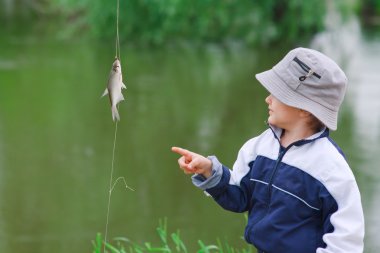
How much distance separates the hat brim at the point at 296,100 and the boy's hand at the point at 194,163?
0.95 ft

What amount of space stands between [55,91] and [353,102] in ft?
13.1

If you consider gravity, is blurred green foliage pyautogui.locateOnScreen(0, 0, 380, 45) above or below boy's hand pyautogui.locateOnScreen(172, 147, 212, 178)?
below

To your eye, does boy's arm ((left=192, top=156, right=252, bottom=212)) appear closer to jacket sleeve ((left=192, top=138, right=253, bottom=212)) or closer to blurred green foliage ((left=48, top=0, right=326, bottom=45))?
jacket sleeve ((left=192, top=138, right=253, bottom=212))

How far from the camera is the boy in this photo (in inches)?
89.7

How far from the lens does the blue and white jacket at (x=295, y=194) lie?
89.3 inches

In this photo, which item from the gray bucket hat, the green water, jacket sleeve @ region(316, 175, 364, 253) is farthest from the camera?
the green water

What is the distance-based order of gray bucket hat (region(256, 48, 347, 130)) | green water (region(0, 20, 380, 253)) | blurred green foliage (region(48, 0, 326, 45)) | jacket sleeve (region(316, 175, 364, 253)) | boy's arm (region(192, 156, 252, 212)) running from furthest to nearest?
blurred green foliage (region(48, 0, 326, 45)) → green water (region(0, 20, 380, 253)) → boy's arm (region(192, 156, 252, 212)) → gray bucket hat (region(256, 48, 347, 130)) → jacket sleeve (region(316, 175, 364, 253))

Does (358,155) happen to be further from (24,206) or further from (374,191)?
(24,206)

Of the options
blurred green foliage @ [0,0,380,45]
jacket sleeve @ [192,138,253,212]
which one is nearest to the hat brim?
jacket sleeve @ [192,138,253,212]

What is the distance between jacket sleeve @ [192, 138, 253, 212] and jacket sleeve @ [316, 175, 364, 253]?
0.35 metres

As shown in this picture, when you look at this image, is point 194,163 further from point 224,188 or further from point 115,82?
point 115,82

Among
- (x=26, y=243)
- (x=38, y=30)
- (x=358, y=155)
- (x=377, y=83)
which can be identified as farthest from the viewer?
(x=38, y=30)

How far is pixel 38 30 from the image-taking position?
18.7 m

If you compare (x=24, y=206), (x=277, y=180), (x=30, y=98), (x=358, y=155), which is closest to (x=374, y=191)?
(x=358, y=155)
